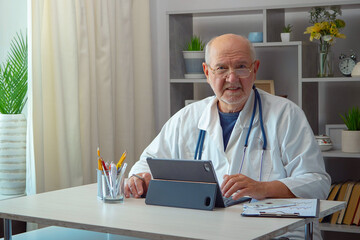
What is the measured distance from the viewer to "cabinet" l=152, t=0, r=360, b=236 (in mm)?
3523

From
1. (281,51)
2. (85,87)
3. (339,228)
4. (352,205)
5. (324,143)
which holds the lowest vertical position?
(339,228)

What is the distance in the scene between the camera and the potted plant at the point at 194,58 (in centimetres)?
379

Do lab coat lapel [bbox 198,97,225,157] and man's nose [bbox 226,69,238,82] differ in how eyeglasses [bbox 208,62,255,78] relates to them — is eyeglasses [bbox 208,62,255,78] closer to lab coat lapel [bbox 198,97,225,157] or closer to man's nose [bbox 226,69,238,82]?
man's nose [bbox 226,69,238,82]

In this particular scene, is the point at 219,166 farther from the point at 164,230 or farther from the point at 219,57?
the point at 164,230

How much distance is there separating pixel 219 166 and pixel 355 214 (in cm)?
131

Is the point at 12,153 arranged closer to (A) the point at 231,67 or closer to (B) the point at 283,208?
(A) the point at 231,67

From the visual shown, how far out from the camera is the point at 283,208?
1.82 m

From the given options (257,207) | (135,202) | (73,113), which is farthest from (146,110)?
(257,207)

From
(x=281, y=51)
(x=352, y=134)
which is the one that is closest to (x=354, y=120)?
(x=352, y=134)

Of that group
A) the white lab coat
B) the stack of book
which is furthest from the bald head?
the stack of book

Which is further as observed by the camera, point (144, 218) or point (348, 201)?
point (348, 201)

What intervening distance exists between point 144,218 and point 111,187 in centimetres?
32

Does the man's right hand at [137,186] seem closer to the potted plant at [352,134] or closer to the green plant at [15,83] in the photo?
the green plant at [15,83]

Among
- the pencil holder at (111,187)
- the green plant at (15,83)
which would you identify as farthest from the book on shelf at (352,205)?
the green plant at (15,83)
